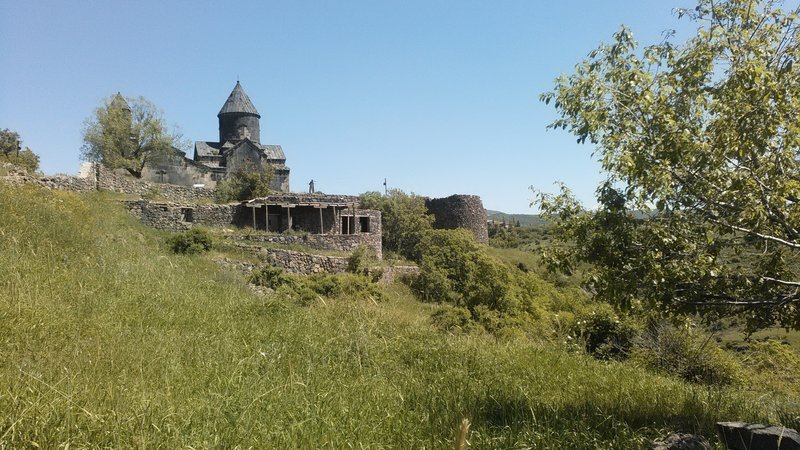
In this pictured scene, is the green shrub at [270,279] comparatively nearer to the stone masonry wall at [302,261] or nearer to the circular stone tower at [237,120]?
the stone masonry wall at [302,261]

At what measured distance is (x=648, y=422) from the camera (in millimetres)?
4516

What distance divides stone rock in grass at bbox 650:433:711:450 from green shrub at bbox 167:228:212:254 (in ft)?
48.2

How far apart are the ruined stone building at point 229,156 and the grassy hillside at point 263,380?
1176 inches

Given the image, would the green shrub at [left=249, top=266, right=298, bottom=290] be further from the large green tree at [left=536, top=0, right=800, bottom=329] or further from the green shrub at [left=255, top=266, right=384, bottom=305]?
the large green tree at [left=536, top=0, right=800, bottom=329]

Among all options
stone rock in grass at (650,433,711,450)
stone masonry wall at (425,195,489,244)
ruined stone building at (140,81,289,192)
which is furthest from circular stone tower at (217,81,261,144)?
stone rock in grass at (650,433,711,450)

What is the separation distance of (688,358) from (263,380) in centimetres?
860

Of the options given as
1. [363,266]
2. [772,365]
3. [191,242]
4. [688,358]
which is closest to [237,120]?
[363,266]

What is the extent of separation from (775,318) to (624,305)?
1752 mm

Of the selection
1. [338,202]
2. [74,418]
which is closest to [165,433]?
[74,418]

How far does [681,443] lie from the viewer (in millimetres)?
3486

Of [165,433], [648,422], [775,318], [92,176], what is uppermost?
[92,176]

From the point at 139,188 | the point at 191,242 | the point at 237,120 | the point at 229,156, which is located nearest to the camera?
the point at 191,242

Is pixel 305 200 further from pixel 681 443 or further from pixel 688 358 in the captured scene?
pixel 681 443

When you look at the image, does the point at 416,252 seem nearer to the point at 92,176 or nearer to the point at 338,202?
the point at 338,202
